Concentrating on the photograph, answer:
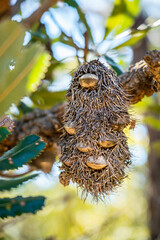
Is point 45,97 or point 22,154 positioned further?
point 45,97

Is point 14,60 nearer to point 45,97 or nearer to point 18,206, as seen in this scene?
point 18,206

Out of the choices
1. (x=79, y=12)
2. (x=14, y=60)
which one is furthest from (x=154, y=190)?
(x=14, y=60)

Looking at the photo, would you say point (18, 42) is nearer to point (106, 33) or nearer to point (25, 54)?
point (25, 54)

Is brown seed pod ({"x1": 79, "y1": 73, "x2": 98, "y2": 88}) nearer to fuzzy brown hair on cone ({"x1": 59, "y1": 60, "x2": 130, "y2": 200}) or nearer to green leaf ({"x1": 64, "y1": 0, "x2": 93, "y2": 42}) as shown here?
fuzzy brown hair on cone ({"x1": 59, "y1": 60, "x2": 130, "y2": 200})

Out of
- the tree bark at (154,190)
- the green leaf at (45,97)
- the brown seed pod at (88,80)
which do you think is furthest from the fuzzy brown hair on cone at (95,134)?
the tree bark at (154,190)

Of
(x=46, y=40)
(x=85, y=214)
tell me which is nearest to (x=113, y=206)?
(x=85, y=214)

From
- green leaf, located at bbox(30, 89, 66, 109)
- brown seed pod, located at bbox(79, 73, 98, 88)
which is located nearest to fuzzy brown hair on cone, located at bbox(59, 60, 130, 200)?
brown seed pod, located at bbox(79, 73, 98, 88)

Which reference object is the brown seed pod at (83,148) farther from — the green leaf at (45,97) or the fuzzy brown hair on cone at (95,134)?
the green leaf at (45,97)
